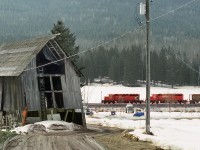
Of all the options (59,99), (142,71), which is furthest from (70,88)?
(142,71)

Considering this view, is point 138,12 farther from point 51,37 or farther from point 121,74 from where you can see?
point 121,74

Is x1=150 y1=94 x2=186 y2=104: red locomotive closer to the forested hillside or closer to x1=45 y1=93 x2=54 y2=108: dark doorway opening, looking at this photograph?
x1=45 y1=93 x2=54 y2=108: dark doorway opening

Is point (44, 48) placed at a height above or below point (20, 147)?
above

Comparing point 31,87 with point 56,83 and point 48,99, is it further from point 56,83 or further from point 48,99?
point 48,99

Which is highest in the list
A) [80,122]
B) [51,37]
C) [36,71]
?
[51,37]

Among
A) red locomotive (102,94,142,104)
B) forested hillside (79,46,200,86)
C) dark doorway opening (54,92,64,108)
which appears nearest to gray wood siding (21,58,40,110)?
dark doorway opening (54,92,64,108)

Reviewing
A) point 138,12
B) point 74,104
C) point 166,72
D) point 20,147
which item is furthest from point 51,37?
point 166,72

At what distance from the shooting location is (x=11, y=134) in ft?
82.7

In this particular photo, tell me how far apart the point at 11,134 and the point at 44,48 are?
10924 mm

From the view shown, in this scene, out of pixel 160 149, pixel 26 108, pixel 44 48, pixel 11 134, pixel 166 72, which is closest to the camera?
pixel 160 149

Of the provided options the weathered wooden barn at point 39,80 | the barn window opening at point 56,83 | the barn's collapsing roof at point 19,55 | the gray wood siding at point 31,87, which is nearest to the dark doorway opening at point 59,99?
the weathered wooden barn at point 39,80

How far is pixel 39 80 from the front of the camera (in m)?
33.8

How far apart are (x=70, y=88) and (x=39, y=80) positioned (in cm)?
305

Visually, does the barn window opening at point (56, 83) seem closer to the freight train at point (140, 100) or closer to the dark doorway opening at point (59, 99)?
the dark doorway opening at point (59, 99)
